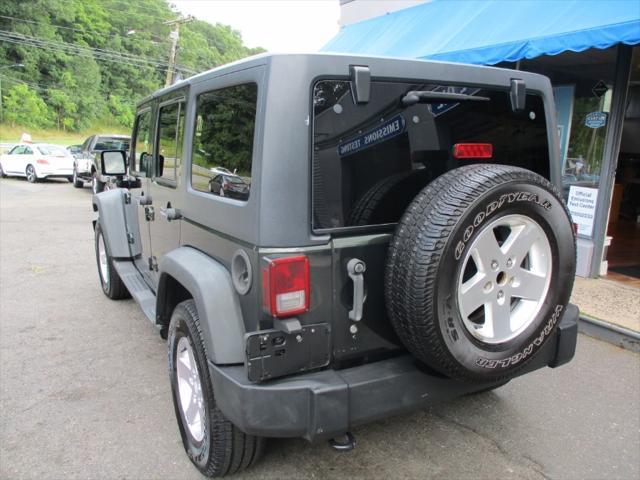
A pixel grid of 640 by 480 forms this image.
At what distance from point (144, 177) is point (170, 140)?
740 mm

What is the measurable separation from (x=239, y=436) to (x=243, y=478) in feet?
1.12

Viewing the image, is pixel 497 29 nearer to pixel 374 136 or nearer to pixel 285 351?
pixel 374 136

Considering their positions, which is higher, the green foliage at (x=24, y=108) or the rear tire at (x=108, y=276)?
the green foliage at (x=24, y=108)

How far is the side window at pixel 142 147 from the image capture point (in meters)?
3.85

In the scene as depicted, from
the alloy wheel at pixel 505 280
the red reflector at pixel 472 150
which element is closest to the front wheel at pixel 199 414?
the alloy wheel at pixel 505 280

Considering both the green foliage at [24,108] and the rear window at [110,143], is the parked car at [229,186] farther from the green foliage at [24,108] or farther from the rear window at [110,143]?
the green foliage at [24,108]

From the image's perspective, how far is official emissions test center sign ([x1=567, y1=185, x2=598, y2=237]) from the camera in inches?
237

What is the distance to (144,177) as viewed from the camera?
391 cm

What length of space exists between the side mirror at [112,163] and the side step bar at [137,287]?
81cm

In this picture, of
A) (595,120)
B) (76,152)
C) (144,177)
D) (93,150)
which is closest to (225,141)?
(144,177)

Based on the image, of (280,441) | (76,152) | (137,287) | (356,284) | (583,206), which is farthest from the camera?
(76,152)

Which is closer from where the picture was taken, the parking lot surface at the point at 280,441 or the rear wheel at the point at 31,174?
the parking lot surface at the point at 280,441

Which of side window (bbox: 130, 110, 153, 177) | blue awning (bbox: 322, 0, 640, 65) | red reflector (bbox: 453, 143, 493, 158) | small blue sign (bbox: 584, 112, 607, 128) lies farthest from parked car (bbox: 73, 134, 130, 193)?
red reflector (bbox: 453, 143, 493, 158)

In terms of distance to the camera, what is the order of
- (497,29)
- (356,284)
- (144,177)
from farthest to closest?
(497,29) → (144,177) → (356,284)
